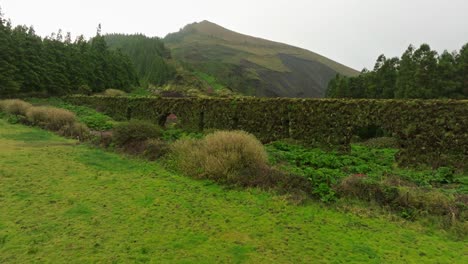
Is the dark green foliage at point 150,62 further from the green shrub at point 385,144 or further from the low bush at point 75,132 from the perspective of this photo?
the green shrub at point 385,144

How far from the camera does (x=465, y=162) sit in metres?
11.3

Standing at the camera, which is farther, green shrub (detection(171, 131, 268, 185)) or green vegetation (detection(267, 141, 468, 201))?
green shrub (detection(171, 131, 268, 185))

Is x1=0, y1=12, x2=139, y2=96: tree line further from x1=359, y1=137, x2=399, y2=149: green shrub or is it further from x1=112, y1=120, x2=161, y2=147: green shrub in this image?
x1=359, y1=137, x2=399, y2=149: green shrub

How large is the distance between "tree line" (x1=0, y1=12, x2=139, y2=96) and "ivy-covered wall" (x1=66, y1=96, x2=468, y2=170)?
1115 inches

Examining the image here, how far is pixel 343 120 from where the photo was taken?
14.9 meters

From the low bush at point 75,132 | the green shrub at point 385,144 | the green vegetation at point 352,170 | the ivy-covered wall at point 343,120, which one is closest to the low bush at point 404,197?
the green vegetation at point 352,170

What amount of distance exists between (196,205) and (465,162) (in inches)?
397

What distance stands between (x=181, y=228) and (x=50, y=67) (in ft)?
160

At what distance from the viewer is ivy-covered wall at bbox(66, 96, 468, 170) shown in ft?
39.1

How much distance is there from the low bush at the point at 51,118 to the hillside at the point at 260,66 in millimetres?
82217

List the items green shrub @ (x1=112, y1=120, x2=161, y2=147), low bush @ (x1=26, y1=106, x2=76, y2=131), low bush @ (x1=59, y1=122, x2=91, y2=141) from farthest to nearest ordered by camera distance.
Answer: low bush @ (x1=26, y1=106, x2=76, y2=131), low bush @ (x1=59, y1=122, x2=91, y2=141), green shrub @ (x1=112, y1=120, x2=161, y2=147)

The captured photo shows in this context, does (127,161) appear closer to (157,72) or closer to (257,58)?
(157,72)

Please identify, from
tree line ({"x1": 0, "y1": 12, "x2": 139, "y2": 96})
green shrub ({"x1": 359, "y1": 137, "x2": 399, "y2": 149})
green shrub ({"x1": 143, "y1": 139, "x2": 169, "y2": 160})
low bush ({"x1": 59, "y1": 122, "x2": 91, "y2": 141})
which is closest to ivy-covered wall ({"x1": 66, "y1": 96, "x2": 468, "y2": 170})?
green shrub ({"x1": 359, "y1": 137, "x2": 399, "y2": 149})

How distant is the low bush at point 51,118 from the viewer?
20281 millimetres
